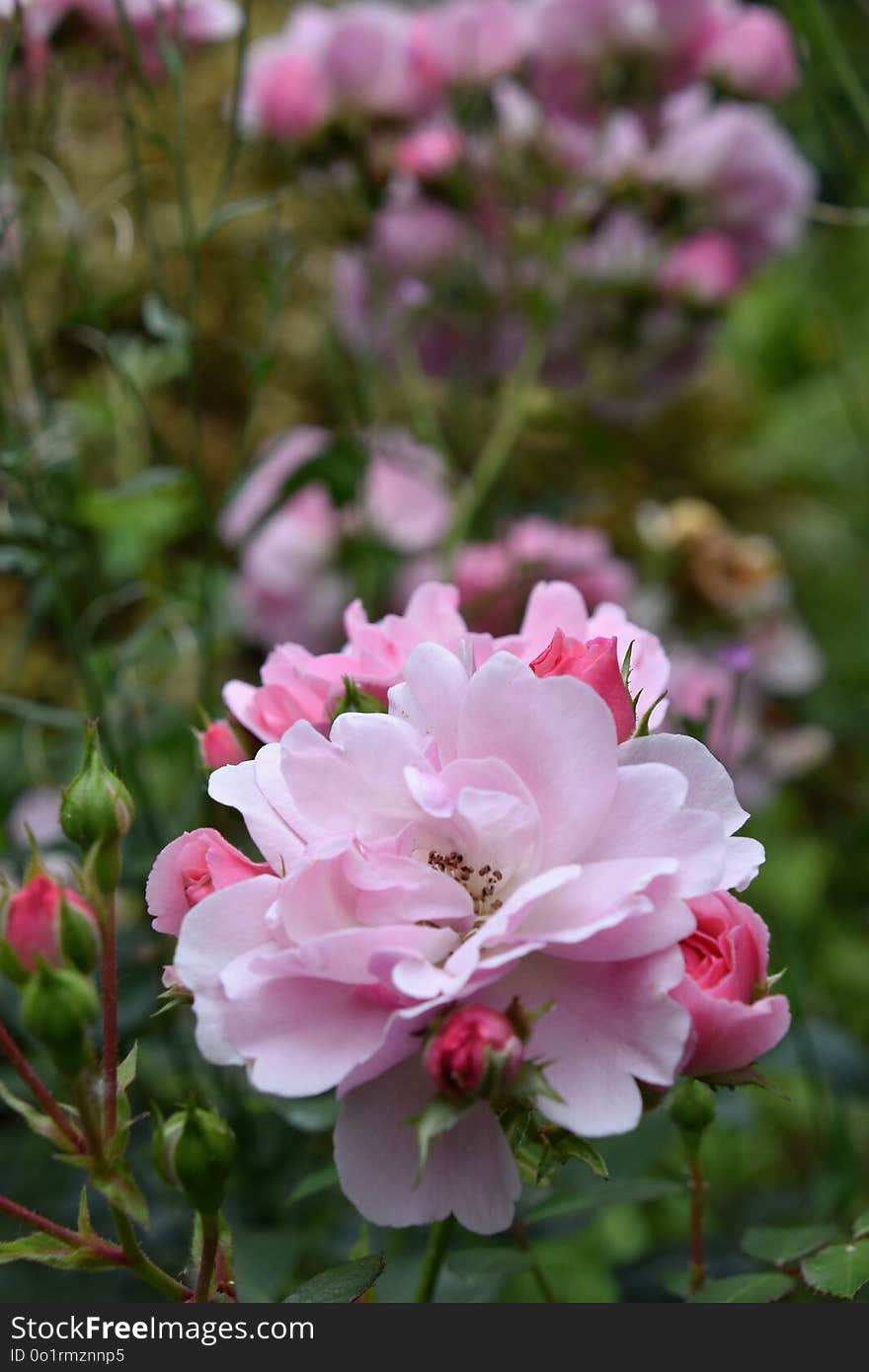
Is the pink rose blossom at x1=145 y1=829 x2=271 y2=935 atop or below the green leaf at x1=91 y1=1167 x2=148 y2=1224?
atop

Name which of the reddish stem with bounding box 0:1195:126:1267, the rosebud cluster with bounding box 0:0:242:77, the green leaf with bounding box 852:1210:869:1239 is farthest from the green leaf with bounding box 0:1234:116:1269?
the rosebud cluster with bounding box 0:0:242:77

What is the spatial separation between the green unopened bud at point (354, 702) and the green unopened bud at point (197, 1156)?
0.11 m

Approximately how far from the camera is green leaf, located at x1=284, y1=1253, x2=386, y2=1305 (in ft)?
1.14

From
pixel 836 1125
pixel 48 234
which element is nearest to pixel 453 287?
Result: pixel 48 234

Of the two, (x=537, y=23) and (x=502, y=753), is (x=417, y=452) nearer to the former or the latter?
(x=537, y=23)

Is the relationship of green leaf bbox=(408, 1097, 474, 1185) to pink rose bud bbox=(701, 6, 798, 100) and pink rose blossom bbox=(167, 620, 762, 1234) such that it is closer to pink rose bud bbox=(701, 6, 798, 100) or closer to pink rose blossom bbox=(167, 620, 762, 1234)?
pink rose blossom bbox=(167, 620, 762, 1234)

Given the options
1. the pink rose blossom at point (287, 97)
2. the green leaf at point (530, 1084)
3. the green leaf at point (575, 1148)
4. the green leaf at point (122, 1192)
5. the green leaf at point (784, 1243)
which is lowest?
the green leaf at point (784, 1243)

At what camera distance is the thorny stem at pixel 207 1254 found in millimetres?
338

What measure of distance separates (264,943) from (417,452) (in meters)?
0.79

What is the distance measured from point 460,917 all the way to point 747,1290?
18 centimetres

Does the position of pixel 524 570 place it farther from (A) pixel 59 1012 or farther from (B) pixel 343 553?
(A) pixel 59 1012

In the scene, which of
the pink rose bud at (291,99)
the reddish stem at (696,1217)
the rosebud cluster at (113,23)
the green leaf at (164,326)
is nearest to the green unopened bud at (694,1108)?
the reddish stem at (696,1217)

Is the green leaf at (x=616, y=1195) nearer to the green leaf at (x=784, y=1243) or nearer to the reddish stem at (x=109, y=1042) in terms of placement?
the green leaf at (x=784, y=1243)

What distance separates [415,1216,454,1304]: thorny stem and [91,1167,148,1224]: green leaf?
0.11 m
